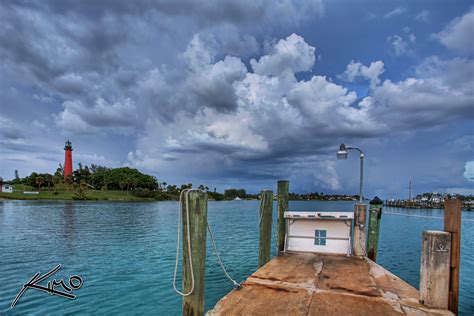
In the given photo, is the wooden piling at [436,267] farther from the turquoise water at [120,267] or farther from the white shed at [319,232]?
the turquoise water at [120,267]

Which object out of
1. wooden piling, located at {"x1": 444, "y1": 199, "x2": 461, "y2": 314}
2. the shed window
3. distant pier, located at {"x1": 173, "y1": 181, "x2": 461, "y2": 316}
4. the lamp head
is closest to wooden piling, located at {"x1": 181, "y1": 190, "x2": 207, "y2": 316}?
distant pier, located at {"x1": 173, "y1": 181, "x2": 461, "y2": 316}

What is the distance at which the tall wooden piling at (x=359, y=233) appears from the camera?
8805 millimetres

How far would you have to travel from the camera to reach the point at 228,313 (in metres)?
4.43

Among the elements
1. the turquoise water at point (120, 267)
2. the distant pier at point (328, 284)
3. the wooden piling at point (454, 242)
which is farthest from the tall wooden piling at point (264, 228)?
the wooden piling at point (454, 242)

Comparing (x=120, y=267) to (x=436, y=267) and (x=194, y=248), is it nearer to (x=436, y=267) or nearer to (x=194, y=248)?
(x=194, y=248)

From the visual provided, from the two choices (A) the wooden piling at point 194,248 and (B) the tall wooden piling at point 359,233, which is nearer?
(A) the wooden piling at point 194,248

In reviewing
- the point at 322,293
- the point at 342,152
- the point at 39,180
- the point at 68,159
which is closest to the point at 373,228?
the point at 342,152

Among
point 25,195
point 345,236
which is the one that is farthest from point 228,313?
point 25,195

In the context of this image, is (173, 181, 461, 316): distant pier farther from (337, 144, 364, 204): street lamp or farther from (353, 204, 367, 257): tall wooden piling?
(337, 144, 364, 204): street lamp

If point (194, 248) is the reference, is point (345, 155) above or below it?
above

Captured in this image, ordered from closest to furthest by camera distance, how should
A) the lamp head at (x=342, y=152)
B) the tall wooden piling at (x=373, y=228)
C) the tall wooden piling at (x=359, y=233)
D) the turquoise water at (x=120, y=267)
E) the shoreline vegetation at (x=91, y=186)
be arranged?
the turquoise water at (x=120, y=267) < the tall wooden piling at (x=359, y=233) < the tall wooden piling at (x=373, y=228) < the lamp head at (x=342, y=152) < the shoreline vegetation at (x=91, y=186)

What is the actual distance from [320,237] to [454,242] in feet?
16.4

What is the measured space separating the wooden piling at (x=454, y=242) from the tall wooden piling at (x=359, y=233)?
431 centimetres

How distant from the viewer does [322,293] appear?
5.35 metres
